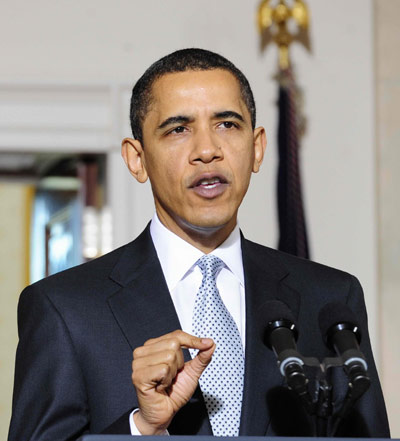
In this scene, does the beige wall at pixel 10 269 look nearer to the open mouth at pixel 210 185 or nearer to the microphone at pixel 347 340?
the open mouth at pixel 210 185

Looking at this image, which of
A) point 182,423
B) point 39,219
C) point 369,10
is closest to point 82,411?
point 182,423

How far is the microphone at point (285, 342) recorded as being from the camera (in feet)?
4.50

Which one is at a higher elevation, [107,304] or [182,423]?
[107,304]

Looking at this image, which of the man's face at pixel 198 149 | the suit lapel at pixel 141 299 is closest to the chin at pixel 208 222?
the man's face at pixel 198 149

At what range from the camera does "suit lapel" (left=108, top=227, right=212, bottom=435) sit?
1.74 meters

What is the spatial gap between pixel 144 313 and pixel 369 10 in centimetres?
215

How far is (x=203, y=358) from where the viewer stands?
1.58 m

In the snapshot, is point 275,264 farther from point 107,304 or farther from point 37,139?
point 37,139

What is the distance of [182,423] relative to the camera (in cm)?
173

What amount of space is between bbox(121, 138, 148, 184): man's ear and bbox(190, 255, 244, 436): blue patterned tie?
0.78ft

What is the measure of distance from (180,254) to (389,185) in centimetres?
186

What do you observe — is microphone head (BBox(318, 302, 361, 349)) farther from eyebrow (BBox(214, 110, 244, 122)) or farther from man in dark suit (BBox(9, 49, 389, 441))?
eyebrow (BBox(214, 110, 244, 122))

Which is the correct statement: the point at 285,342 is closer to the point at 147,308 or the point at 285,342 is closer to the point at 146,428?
the point at 146,428

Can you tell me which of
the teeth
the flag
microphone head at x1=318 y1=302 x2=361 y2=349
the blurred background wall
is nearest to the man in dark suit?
the teeth
